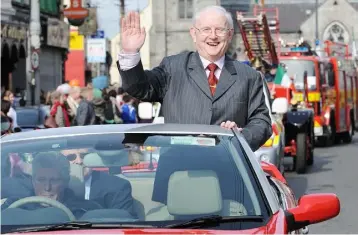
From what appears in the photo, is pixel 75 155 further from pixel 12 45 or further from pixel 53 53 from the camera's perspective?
pixel 53 53

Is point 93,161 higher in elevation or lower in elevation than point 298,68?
higher

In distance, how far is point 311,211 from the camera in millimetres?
5379

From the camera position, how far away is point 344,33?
12556 cm

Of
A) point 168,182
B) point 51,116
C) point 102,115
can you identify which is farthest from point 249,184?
point 102,115

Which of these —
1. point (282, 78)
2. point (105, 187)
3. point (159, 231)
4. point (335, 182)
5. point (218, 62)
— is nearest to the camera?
point (159, 231)

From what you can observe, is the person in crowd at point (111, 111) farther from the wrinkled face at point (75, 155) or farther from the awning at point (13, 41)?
the wrinkled face at point (75, 155)

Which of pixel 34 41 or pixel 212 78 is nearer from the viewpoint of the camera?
pixel 212 78

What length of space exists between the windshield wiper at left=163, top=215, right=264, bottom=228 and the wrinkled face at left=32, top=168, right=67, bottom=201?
714mm

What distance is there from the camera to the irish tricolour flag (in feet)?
86.7

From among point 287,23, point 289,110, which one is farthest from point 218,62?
point 287,23

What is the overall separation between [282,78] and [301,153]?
6248 millimetres

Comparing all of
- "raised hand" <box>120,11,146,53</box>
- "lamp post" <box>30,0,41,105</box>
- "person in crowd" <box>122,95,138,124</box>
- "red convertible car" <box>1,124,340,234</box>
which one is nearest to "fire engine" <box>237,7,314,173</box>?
"person in crowd" <box>122,95,138,124</box>

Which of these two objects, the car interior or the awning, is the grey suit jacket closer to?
the car interior

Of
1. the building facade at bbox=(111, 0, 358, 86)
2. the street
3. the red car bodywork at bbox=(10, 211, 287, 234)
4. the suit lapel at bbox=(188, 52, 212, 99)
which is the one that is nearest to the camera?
the red car bodywork at bbox=(10, 211, 287, 234)
